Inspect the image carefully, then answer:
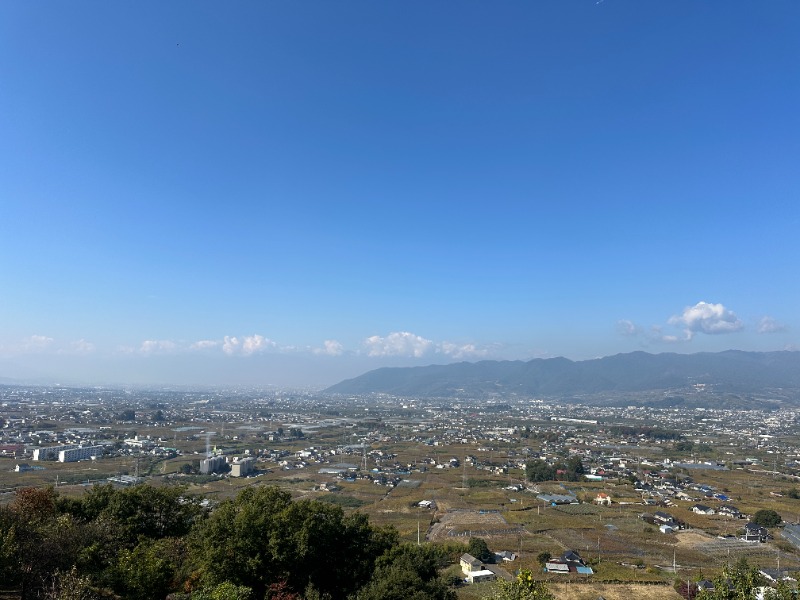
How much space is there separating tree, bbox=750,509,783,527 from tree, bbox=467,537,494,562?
57.4ft

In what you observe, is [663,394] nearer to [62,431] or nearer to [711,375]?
[711,375]

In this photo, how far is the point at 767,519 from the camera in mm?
28844

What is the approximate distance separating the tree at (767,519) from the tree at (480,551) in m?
17.5

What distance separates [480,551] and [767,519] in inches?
737

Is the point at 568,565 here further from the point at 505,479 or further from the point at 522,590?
the point at 505,479

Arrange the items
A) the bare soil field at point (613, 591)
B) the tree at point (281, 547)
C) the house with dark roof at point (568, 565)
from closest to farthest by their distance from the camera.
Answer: the tree at point (281, 547) < the bare soil field at point (613, 591) < the house with dark roof at point (568, 565)

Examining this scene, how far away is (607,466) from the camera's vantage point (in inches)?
1885

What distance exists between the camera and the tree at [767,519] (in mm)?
28766

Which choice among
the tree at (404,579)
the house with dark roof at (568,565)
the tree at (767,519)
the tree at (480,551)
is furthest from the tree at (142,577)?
the tree at (767,519)

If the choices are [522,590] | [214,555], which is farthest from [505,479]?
[522,590]

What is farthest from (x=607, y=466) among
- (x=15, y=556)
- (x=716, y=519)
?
(x=15, y=556)

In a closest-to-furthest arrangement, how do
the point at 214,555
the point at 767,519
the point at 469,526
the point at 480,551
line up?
the point at 214,555 → the point at 480,551 → the point at 469,526 → the point at 767,519

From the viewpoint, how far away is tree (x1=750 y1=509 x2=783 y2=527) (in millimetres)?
28766

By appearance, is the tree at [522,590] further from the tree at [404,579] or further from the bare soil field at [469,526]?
the bare soil field at [469,526]
